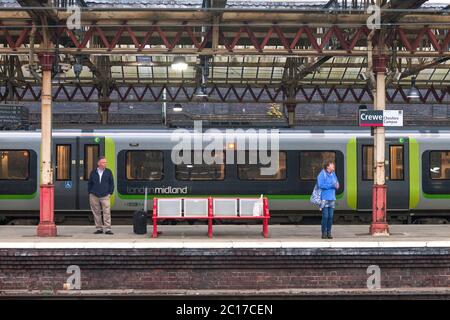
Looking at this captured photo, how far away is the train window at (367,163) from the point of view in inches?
654

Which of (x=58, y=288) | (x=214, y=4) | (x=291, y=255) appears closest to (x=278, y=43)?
(x=214, y=4)

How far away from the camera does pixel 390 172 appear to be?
16844 mm

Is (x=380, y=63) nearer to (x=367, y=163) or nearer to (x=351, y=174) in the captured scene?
(x=367, y=163)

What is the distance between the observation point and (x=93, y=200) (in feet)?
44.7

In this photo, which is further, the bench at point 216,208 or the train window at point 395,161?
the train window at point 395,161

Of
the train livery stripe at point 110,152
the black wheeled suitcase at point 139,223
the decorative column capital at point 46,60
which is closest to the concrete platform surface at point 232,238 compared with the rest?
the black wheeled suitcase at point 139,223

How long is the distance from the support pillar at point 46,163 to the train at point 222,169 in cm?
289

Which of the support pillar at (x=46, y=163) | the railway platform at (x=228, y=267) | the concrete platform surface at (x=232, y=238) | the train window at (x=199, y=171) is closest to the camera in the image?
the railway platform at (x=228, y=267)

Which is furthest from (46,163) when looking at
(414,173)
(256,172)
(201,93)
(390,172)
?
(414,173)

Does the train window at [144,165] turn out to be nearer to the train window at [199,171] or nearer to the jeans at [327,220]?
the train window at [199,171]

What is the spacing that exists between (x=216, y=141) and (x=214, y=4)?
4257 mm

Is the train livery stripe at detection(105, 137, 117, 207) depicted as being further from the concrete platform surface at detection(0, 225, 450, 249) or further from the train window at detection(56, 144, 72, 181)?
the concrete platform surface at detection(0, 225, 450, 249)

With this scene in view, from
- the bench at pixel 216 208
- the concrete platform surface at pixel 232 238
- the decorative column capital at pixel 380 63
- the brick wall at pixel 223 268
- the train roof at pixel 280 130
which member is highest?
the decorative column capital at pixel 380 63

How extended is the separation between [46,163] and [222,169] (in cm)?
478
